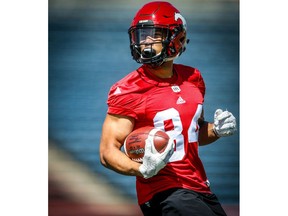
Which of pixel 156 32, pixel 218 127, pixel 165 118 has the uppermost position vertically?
pixel 156 32

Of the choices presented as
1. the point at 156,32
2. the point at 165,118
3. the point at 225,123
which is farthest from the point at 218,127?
the point at 156,32

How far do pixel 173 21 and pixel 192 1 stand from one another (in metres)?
1.83

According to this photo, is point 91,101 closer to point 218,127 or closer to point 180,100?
point 218,127

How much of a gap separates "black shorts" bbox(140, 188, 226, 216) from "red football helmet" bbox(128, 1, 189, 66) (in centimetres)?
73

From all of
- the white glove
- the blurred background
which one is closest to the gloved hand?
the white glove

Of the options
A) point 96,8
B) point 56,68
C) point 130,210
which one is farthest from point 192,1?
point 130,210

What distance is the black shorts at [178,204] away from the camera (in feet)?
11.7

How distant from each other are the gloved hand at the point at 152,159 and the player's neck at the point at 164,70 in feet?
1.85

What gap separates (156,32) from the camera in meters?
3.88

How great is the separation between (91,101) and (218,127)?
1.80m

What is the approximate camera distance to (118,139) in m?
3.70

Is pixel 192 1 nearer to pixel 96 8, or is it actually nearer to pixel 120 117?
pixel 96 8

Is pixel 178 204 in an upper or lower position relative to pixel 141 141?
lower

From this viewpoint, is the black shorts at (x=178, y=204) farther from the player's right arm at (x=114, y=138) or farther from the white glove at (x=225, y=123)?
the white glove at (x=225, y=123)
